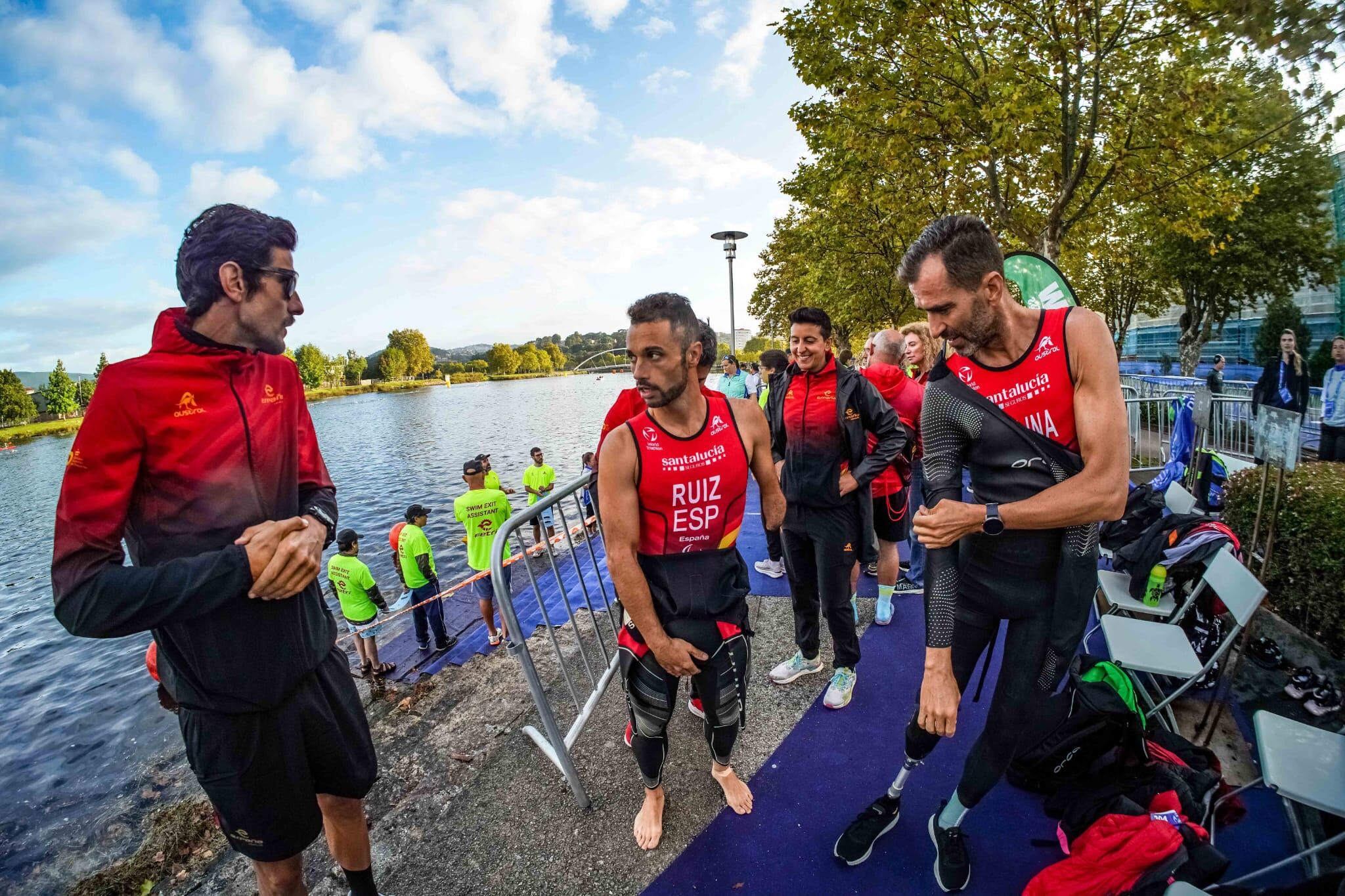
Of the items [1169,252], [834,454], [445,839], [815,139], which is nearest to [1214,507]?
[834,454]

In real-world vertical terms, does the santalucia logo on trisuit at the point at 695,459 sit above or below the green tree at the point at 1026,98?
below

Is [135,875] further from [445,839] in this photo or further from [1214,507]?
[1214,507]

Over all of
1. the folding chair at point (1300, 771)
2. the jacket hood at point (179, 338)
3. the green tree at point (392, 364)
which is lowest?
the folding chair at point (1300, 771)

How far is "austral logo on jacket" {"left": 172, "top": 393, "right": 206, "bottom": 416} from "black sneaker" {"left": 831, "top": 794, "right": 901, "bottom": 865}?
9.29 feet

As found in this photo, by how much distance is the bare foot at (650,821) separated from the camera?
240 centimetres

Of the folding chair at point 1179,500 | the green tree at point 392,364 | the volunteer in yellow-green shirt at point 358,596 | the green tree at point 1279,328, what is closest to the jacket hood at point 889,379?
the folding chair at point 1179,500

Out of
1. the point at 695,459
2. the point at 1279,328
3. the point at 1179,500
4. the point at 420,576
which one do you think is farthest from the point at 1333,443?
the point at 1279,328

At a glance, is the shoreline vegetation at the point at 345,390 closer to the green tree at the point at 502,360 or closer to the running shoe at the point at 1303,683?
the green tree at the point at 502,360

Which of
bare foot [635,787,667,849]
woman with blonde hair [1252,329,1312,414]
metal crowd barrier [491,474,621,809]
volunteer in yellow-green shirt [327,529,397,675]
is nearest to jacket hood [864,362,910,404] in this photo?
metal crowd barrier [491,474,621,809]

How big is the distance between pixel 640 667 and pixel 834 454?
1.72 metres

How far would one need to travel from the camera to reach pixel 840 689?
3.24 meters

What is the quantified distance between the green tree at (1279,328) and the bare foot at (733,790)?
32.6 metres

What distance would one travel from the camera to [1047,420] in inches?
70.7

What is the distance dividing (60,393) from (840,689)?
351 ft
